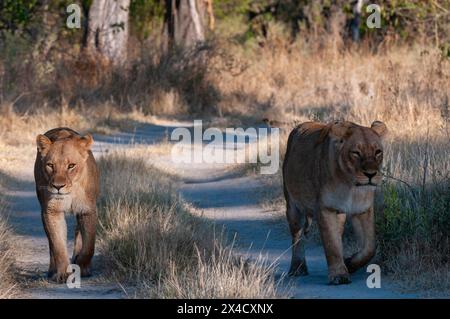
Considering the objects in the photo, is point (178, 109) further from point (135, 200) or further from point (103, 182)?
point (135, 200)

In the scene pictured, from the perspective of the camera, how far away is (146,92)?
2088 centimetres

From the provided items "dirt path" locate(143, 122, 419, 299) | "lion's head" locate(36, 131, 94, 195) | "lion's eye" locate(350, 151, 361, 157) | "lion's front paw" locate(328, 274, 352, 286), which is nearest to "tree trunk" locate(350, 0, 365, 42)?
"dirt path" locate(143, 122, 419, 299)

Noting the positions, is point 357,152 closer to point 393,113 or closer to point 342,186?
point 342,186

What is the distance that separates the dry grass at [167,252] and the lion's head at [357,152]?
0.82m

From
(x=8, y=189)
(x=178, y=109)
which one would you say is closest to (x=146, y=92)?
(x=178, y=109)

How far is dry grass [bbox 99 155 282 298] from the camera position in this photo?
20.4 ft

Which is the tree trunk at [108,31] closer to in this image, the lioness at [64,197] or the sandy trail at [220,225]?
the sandy trail at [220,225]

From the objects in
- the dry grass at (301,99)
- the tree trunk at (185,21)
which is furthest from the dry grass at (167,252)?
the tree trunk at (185,21)

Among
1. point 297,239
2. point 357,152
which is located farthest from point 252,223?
point 357,152

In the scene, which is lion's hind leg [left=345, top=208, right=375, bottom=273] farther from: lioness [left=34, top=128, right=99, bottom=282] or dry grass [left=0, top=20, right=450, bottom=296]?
lioness [left=34, top=128, right=99, bottom=282]

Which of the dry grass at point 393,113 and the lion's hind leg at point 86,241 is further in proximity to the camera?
the lion's hind leg at point 86,241

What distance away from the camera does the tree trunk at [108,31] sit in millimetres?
21859
